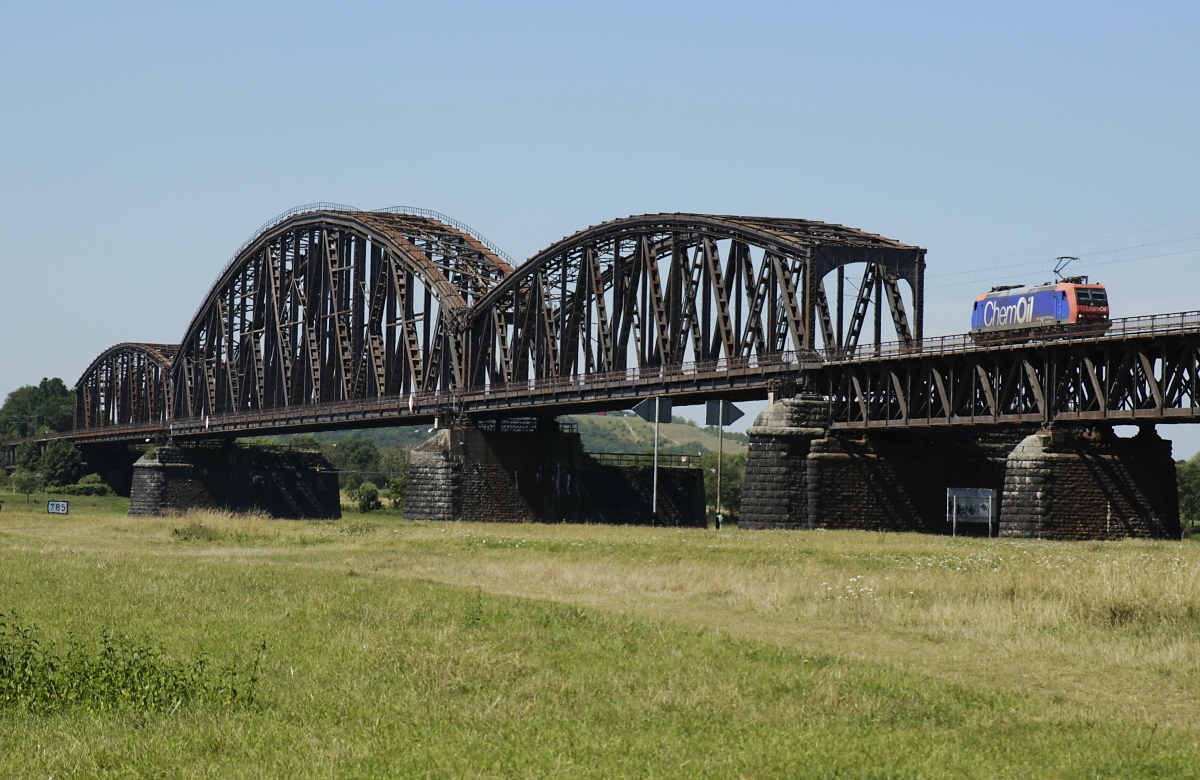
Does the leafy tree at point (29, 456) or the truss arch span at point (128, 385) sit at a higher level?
the truss arch span at point (128, 385)

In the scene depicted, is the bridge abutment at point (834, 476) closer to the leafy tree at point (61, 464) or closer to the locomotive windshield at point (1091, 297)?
the locomotive windshield at point (1091, 297)

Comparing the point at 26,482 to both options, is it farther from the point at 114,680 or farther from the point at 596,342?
the point at 114,680

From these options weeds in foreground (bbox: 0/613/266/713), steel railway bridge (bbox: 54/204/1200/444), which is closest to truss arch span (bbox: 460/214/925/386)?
steel railway bridge (bbox: 54/204/1200/444)

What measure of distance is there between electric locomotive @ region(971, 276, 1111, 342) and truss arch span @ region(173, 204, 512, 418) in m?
46.5

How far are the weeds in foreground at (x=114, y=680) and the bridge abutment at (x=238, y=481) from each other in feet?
386

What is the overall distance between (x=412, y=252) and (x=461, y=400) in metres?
16.6

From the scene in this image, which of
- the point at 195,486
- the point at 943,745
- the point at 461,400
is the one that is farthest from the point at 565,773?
the point at 195,486

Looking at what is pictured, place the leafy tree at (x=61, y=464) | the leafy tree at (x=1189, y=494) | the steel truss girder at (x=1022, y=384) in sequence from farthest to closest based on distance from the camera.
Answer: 1. the leafy tree at (x=61, y=464)
2. the leafy tree at (x=1189, y=494)
3. the steel truss girder at (x=1022, y=384)

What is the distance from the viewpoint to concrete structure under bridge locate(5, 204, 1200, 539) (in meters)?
54.9

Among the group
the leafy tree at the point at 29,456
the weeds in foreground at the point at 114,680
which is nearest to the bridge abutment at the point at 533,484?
the weeds in foreground at the point at 114,680

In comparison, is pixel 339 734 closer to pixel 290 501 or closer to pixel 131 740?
pixel 131 740

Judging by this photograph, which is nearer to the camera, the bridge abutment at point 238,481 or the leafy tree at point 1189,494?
the leafy tree at point 1189,494

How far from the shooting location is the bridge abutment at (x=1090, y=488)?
53938mm

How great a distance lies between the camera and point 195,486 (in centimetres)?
13550
